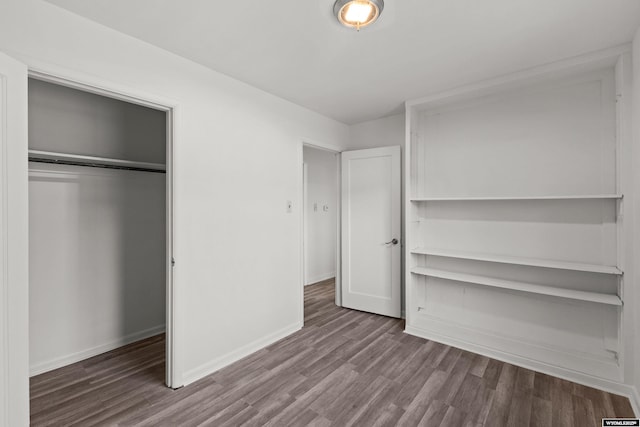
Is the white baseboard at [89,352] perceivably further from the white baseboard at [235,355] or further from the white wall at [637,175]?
the white wall at [637,175]

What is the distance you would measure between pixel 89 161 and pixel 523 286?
411cm

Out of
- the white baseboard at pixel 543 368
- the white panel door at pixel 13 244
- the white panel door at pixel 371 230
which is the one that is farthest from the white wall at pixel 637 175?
the white panel door at pixel 13 244

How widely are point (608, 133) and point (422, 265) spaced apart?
2.02 meters

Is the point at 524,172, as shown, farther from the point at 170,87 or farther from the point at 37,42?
the point at 37,42

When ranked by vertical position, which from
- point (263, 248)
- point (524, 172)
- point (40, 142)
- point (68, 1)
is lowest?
point (263, 248)

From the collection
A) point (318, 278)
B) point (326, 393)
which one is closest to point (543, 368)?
point (326, 393)

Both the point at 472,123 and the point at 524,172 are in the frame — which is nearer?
the point at 524,172

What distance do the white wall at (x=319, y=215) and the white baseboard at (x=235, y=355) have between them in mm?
2148

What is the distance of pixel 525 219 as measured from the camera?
2844mm

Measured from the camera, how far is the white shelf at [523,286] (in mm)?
2367

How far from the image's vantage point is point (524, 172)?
285cm

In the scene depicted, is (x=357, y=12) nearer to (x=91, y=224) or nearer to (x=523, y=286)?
(x=523, y=286)

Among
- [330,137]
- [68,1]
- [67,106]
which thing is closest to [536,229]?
[330,137]

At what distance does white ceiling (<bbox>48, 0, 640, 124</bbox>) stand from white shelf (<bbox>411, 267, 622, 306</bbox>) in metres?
1.91
